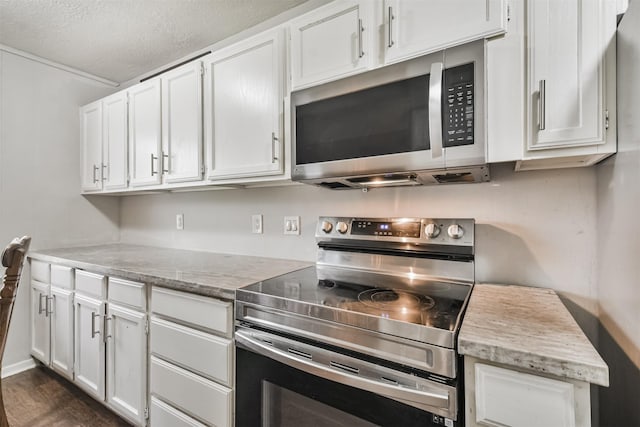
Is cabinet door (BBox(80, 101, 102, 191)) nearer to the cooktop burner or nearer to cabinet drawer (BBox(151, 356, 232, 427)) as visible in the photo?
cabinet drawer (BBox(151, 356, 232, 427))

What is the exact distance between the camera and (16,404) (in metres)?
1.98

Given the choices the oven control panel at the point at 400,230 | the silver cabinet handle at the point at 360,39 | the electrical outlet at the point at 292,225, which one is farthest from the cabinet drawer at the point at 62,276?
the silver cabinet handle at the point at 360,39

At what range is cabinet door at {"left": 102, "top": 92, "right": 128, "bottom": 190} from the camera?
235 cm

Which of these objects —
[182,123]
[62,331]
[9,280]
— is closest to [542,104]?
[182,123]

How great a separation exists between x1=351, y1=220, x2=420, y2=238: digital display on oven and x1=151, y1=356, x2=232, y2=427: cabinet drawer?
901 mm

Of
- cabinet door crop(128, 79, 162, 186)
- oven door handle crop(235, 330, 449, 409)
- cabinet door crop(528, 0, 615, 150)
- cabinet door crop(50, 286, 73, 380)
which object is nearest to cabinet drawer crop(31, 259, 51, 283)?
cabinet door crop(50, 286, 73, 380)

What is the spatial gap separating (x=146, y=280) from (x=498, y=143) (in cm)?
164

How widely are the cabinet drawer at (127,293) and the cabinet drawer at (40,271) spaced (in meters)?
0.89

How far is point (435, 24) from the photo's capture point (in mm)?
1156

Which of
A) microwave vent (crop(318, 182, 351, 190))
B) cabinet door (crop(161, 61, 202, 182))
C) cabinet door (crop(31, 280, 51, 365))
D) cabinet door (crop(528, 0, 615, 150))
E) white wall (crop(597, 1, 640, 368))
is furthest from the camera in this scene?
cabinet door (crop(31, 280, 51, 365))

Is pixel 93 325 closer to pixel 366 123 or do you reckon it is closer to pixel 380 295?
pixel 380 295

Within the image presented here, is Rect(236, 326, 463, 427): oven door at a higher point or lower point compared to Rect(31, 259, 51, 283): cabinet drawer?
lower

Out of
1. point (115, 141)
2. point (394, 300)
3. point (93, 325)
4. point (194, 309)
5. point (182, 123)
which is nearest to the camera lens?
point (394, 300)

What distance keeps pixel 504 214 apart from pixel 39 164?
10.8 feet
